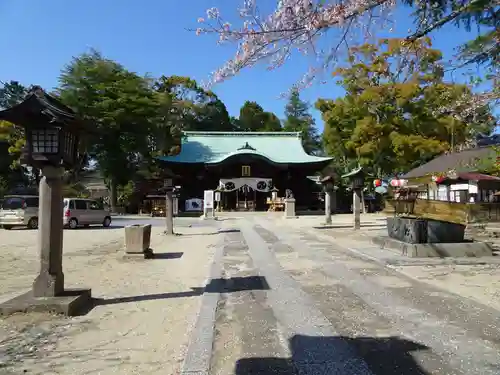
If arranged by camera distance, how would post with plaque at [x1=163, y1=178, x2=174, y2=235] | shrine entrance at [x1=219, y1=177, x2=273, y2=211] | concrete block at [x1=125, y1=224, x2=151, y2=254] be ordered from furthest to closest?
shrine entrance at [x1=219, y1=177, x2=273, y2=211], post with plaque at [x1=163, y1=178, x2=174, y2=235], concrete block at [x1=125, y1=224, x2=151, y2=254]

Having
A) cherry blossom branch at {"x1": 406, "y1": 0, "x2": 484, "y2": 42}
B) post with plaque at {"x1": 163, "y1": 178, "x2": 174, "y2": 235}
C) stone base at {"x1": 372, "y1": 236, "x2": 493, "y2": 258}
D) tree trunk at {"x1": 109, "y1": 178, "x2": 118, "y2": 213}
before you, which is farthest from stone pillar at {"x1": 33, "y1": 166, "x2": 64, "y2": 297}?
tree trunk at {"x1": 109, "y1": 178, "x2": 118, "y2": 213}

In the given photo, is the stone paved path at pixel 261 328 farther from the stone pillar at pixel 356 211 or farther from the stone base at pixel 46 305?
the stone pillar at pixel 356 211

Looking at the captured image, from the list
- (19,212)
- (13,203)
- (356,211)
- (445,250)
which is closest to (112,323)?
(445,250)

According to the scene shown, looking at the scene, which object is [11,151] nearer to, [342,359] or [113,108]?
[113,108]

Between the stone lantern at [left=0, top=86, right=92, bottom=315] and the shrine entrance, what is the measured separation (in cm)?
3202

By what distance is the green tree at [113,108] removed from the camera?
3556 centimetres

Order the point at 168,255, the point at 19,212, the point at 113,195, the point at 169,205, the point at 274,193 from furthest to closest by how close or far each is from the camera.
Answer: the point at 113,195
the point at 274,193
the point at 19,212
the point at 169,205
the point at 168,255

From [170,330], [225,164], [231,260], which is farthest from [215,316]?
[225,164]

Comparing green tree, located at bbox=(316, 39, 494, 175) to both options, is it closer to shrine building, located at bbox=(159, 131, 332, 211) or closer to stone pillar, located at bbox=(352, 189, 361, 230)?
shrine building, located at bbox=(159, 131, 332, 211)

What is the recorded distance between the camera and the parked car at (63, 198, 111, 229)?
20.2m

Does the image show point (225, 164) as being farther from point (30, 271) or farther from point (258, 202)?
point (30, 271)

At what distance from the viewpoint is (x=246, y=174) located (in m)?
38.9

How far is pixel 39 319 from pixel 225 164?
3358cm

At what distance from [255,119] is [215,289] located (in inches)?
2346
